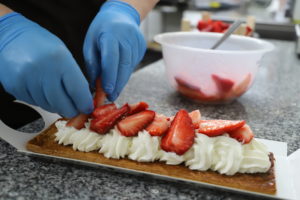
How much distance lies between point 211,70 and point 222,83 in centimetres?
7

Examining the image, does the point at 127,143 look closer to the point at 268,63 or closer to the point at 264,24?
the point at 268,63

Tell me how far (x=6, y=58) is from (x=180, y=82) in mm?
749

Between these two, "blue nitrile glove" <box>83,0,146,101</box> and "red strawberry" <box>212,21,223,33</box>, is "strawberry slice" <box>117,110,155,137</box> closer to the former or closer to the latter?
"blue nitrile glove" <box>83,0,146,101</box>

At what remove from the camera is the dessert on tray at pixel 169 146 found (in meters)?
0.85

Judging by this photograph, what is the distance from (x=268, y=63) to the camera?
2.09 meters

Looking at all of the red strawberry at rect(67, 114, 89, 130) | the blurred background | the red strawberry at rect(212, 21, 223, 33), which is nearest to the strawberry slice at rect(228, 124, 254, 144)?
the red strawberry at rect(67, 114, 89, 130)

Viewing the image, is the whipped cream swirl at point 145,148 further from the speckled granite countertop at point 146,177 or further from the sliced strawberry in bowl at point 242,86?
the sliced strawberry in bowl at point 242,86

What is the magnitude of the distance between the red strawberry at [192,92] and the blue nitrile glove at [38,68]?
0.54 metres

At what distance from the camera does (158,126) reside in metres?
0.95

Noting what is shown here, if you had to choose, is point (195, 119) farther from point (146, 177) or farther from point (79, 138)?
point (79, 138)

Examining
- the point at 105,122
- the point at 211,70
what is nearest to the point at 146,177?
the point at 105,122

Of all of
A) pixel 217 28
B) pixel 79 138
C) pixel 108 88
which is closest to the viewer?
pixel 79 138

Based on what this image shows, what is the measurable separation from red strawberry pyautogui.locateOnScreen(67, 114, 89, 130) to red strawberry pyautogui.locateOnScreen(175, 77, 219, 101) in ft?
1.71

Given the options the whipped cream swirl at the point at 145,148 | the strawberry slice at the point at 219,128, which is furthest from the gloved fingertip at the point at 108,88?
the strawberry slice at the point at 219,128
